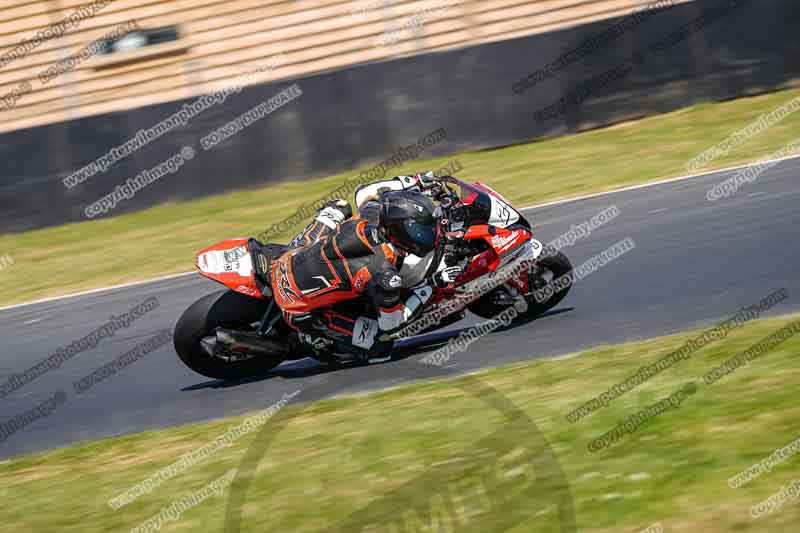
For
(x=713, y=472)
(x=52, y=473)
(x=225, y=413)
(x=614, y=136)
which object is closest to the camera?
(x=713, y=472)

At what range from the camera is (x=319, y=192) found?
14602 millimetres

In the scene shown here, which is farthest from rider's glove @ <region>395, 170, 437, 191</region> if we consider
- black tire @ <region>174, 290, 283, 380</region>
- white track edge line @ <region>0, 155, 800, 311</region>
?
white track edge line @ <region>0, 155, 800, 311</region>

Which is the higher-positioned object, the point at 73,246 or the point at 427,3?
the point at 427,3

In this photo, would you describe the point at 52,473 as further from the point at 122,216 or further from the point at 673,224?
the point at 122,216

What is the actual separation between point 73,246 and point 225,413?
24.4 ft

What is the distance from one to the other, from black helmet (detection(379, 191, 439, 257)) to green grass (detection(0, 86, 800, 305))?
5604 mm

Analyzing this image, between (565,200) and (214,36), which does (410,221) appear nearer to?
(565,200)

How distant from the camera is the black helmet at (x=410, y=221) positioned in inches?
292

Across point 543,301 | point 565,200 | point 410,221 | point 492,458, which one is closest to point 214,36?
point 565,200

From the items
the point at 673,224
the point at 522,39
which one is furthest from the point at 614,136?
the point at 673,224

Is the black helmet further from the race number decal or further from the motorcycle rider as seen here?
the race number decal

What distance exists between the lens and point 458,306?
8078 millimetres

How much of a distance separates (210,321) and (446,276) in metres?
1.93

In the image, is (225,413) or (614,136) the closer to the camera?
(225,413)
